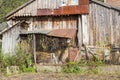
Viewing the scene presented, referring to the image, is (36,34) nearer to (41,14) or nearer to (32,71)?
(41,14)

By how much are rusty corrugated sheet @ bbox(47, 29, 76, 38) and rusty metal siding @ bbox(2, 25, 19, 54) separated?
2.68m

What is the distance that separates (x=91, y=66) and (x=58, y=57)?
156 inches

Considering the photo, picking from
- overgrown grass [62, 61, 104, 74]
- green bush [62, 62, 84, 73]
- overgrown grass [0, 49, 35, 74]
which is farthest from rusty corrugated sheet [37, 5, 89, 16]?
green bush [62, 62, 84, 73]

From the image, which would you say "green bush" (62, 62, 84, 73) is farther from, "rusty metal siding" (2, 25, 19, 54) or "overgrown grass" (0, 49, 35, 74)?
"rusty metal siding" (2, 25, 19, 54)

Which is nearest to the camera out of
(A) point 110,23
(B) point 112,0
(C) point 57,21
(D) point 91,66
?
(D) point 91,66

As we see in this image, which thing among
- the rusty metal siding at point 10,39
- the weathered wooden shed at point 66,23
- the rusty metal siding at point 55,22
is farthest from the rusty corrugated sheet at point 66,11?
the rusty metal siding at point 10,39

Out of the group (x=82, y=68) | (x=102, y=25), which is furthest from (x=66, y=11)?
(x=82, y=68)

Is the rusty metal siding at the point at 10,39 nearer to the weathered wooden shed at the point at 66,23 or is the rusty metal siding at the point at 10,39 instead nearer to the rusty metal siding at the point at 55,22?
the weathered wooden shed at the point at 66,23

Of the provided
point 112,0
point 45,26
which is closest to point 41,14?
point 45,26

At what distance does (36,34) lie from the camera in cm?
2011

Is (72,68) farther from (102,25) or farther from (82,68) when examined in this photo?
(102,25)

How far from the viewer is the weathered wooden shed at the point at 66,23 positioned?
777 inches

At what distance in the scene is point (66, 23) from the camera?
20.7 m

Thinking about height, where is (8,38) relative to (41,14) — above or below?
below
